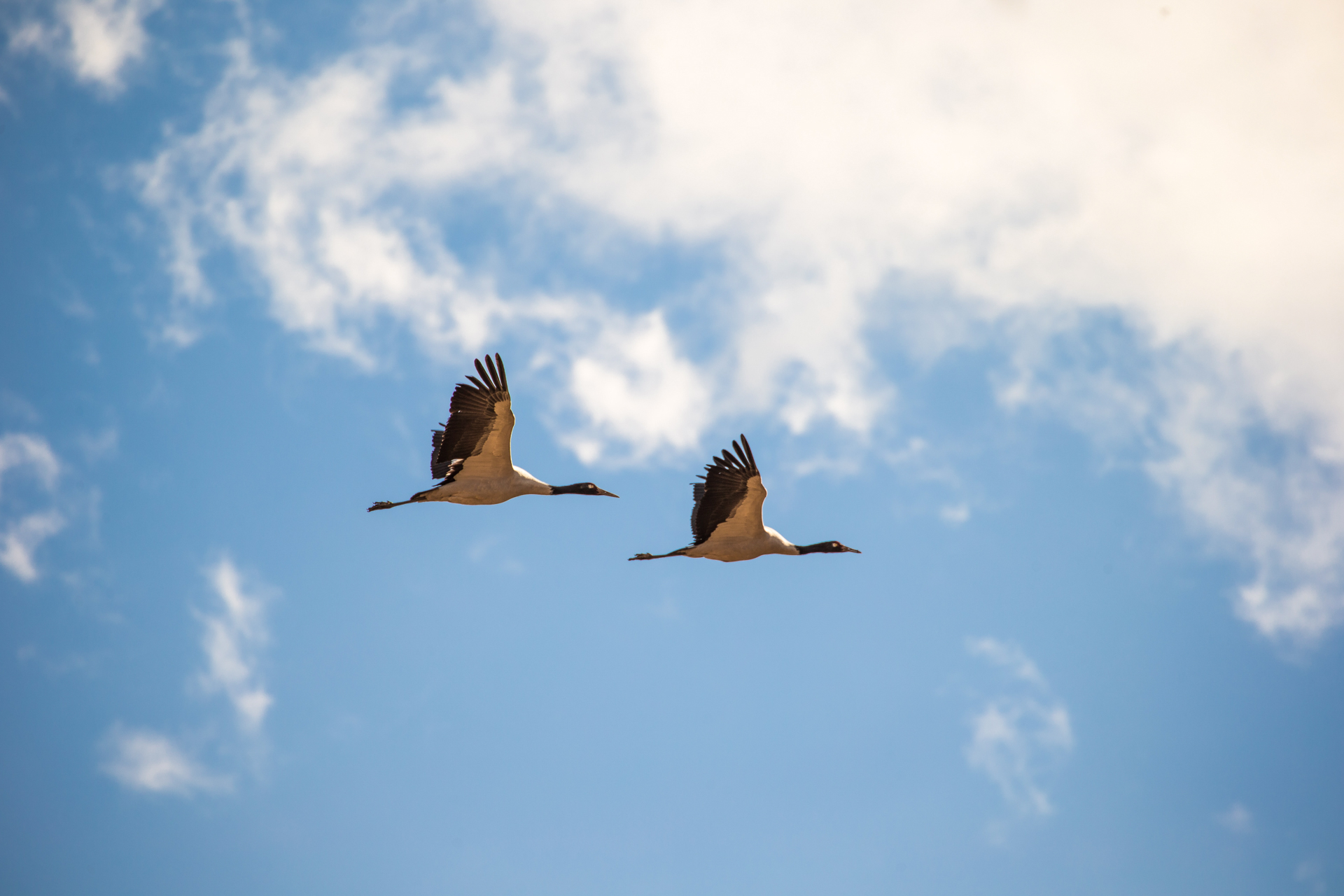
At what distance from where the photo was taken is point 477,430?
39125 mm

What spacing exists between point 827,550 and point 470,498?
32.4ft

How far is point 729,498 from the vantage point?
40281mm

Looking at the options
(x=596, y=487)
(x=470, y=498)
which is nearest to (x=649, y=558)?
(x=596, y=487)

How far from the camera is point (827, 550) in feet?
141

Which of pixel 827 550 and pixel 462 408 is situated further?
pixel 827 550

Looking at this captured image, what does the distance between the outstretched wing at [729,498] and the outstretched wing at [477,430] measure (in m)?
5.05

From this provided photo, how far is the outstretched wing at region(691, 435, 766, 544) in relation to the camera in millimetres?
40094

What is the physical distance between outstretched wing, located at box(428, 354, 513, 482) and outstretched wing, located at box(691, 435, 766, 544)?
16.6ft

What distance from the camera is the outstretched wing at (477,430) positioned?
38.8 meters

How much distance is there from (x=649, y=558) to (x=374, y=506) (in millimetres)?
7317

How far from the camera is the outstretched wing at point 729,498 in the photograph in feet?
132

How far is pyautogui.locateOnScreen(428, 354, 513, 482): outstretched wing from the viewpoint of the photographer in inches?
1526

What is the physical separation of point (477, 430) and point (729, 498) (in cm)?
661

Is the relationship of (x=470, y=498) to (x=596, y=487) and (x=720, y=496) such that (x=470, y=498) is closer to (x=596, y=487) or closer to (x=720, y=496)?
(x=596, y=487)
